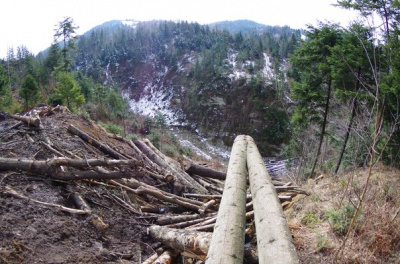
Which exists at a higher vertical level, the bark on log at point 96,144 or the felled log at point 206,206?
the bark on log at point 96,144

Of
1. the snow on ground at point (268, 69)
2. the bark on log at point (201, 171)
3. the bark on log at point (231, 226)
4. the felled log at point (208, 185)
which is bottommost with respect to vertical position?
the felled log at point (208, 185)

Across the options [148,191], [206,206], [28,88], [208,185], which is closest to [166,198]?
[148,191]

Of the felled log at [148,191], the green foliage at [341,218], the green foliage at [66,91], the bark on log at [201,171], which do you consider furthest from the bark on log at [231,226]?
the green foliage at [66,91]

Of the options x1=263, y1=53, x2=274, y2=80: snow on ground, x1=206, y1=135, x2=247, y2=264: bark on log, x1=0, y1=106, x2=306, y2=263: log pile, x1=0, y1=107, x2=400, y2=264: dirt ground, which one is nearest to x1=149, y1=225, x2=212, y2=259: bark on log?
x1=0, y1=106, x2=306, y2=263: log pile

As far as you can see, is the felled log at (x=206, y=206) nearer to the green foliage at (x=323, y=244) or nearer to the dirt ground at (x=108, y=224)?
the dirt ground at (x=108, y=224)

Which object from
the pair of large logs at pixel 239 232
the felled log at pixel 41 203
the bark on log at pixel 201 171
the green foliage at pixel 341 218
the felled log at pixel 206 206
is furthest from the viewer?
the bark on log at pixel 201 171

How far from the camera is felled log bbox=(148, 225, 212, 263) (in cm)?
344

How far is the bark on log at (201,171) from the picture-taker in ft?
29.3

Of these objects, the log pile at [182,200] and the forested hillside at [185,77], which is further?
the forested hillside at [185,77]

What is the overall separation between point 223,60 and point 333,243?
2847 inches

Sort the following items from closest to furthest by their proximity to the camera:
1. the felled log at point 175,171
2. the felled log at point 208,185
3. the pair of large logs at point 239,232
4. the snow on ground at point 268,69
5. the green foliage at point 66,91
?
the pair of large logs at point 239,232 → the felled log at point 175,171 → the felled log at point 208,185 → the green foliage at point 66,91 → the snow on ground at point 268,69

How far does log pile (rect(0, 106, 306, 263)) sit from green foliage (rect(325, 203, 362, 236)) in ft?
2.78

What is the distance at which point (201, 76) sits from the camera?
228 feet

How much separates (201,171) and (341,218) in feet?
18.7
